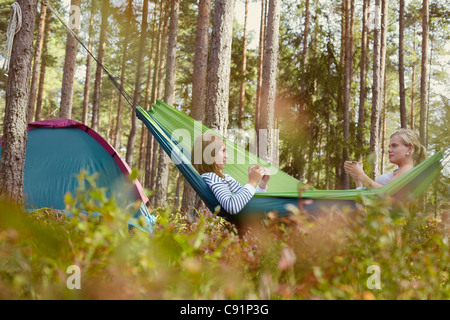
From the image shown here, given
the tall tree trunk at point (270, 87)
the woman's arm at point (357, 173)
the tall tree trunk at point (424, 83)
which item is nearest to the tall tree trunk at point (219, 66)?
the tall tree trunk at point (270, 87)

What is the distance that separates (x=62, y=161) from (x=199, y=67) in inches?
98.1

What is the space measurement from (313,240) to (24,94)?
10.1 feet

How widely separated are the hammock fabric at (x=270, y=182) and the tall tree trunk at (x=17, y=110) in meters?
1.03

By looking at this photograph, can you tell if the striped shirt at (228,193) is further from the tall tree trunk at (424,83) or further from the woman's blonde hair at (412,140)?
the tall tree trunk at (424,83)

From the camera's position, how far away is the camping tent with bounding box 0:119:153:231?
4.58m

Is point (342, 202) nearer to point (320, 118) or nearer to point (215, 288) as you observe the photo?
point (215, 288)

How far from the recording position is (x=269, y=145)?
5.02 metres

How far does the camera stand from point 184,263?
2.93ft

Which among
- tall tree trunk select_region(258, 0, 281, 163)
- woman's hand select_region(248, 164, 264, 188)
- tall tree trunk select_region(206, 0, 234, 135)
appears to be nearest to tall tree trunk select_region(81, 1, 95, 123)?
tall tree trunk select_region(258, 0, 281, 163)

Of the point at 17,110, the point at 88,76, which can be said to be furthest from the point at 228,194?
the point at 88,76

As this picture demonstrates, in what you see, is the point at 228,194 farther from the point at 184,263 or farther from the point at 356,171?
the point at 184,263

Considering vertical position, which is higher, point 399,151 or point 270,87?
point 270,87

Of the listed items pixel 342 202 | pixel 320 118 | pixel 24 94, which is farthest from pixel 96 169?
pixel 320 118

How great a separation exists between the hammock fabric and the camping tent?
4.26ft
